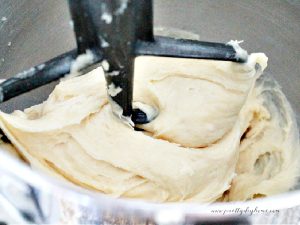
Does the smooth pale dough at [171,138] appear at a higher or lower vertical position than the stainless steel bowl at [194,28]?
lower

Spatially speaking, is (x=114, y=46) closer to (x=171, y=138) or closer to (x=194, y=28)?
(x=171, y=138)

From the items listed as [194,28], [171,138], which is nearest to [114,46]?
[171,138]

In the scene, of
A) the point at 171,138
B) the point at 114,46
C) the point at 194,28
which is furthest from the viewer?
the point at 194,28

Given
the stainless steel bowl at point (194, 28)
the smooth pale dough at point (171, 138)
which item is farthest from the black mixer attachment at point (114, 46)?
the stainless steel bowl at point (194, 28)

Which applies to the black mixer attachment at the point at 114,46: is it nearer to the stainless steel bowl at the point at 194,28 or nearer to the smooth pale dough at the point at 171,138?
the smooth pale dough at the point at 171,138

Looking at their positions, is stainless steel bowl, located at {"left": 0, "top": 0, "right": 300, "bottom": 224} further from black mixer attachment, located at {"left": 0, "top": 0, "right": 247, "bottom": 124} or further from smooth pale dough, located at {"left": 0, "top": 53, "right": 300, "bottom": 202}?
black mixer attachment, located at {"left": 0, "top": 0, "right": 247, "bottom": 124}

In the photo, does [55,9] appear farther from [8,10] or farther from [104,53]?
[104,53]

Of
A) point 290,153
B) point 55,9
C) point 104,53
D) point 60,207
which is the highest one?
A: point 55,9

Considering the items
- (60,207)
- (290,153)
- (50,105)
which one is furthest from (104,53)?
(290,153)
